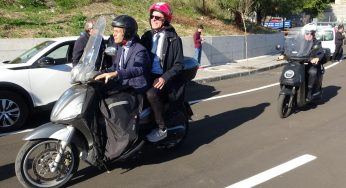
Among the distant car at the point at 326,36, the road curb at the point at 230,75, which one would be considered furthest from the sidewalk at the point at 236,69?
the distant car at the point at 326,36

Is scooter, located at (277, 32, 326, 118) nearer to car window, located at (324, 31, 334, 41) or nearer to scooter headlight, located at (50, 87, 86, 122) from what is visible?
scooter headlight, located at (50, 87, 86, 122)

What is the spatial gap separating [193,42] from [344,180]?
11.9 metres

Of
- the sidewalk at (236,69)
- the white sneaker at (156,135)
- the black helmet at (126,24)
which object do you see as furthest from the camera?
the sidewalk at (236,69)

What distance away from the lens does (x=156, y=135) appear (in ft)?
16.4

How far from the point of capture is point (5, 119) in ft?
22.4

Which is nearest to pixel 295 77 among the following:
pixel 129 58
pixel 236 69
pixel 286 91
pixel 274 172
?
pixel 286 91

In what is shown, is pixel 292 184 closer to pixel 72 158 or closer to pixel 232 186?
pixel 232 186

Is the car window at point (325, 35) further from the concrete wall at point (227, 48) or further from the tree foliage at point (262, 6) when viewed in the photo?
the tree foliage at point (262, 6)

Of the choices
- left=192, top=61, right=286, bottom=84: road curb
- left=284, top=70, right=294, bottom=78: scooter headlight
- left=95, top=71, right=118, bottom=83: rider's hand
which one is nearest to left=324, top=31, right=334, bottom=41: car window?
left=192, top=61, right=286, bottom=84: road curb

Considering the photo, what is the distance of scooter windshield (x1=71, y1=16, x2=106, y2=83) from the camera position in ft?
13.5

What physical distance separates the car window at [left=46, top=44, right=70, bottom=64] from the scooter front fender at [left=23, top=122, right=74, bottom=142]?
Answer: 11.1 feet

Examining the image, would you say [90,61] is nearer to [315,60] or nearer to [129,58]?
[129,58]

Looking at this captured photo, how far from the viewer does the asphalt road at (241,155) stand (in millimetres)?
4578

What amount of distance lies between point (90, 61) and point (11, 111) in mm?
3266
